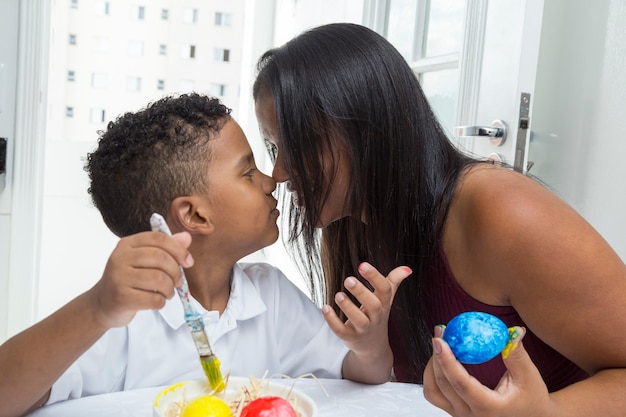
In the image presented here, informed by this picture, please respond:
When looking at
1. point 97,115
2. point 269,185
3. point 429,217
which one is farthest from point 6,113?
point 429,217

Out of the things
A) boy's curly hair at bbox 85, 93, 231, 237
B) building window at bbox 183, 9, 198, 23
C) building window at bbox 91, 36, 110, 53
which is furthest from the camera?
building window at bbox 183, 9, 198, 23

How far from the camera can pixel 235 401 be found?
0.70 metres

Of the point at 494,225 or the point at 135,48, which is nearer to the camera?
the point at 494,225

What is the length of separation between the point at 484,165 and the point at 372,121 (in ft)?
0.59

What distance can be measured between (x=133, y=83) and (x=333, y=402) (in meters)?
3.31

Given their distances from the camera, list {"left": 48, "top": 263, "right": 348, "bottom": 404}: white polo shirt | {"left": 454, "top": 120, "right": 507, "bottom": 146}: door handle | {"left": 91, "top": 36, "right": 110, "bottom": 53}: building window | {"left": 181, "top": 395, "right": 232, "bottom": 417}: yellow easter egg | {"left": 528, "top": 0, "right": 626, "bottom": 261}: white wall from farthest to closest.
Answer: {"left": 91, "top": 36, "right": 110, "bottom": 53}: building window < {"left": 454, "top": 120, "right": 507, "bottom": 146}: door handle < {"left": 528, "top": 0, "right": 626, "bottom": 261}: white wall < {"left": 48, "top": 263, "right": 348, "bottom": 404}: white polo shirt < {"left": 181, "top": 395, "right": 232, "bottom": 417}: yellow easter egg

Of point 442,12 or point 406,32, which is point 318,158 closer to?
point 442,12

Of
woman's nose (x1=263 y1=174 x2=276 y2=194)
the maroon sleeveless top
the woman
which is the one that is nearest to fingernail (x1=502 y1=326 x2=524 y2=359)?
the woman

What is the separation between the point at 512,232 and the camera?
0.79m

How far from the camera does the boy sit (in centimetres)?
86

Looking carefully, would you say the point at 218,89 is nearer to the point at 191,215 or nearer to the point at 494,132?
the point at 494,132

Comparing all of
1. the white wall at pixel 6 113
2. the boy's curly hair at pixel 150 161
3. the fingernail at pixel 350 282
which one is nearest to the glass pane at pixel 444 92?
the boy's curly hair at pixel 150 161

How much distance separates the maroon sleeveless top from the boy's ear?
1.16 ft

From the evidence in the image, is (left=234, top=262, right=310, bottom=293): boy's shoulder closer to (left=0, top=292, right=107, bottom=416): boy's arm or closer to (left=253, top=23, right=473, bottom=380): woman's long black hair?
(left=253, top=23, right=473, bottom=380): woman's long black hair
